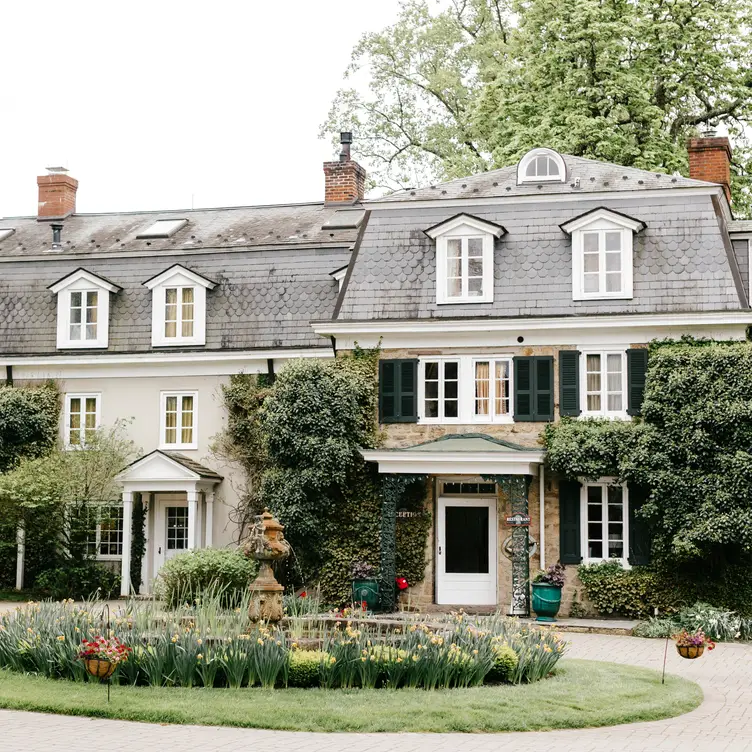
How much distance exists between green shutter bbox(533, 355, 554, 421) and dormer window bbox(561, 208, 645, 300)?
145 cm

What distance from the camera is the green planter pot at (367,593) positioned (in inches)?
913

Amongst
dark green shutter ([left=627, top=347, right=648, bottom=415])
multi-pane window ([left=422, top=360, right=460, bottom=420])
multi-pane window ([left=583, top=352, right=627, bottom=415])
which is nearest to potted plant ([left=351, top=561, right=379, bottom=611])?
multi-pane window ([left=422, top=360, right=460, bottom=420])

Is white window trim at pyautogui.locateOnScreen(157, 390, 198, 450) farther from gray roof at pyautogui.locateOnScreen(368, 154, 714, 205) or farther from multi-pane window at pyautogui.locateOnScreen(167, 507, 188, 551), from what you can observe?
gray roof at pyautogui.locateOnScreen(368, 154, 714, 205)

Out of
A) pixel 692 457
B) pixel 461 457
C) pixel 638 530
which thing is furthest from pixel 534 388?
pixel 692 457

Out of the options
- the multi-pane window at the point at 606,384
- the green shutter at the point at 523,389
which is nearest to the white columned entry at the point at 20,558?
the green shutter at the point at 523,389

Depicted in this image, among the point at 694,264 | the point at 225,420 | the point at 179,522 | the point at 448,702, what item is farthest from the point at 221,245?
the point at 448,702

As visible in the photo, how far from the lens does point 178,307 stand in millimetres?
27703

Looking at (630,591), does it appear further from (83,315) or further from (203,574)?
(83,315)

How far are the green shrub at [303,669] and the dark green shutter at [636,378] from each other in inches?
451

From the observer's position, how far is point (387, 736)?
11.6 metres

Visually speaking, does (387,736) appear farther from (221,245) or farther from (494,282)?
(221,245)

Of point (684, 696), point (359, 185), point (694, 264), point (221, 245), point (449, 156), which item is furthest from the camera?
point (449, 156)

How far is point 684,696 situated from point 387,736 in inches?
167

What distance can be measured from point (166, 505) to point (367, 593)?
634cm
